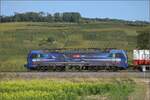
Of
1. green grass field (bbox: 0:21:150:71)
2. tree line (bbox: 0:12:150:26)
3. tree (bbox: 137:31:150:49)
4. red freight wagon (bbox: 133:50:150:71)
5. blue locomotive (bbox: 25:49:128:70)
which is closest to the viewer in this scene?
red freight wagon (bbox: 133:50:150:71)

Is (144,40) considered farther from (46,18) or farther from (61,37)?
(46,18)

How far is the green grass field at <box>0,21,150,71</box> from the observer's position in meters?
92.2

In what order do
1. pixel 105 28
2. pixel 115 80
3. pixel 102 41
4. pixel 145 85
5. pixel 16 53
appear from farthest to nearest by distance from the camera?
pixel 105 28, pixel 102 41, pixel 16 53, pixel 115 80, pixel 145 85

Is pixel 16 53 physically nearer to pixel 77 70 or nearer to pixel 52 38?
pixel 52 38

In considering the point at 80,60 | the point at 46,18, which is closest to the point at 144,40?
the point at 80,60

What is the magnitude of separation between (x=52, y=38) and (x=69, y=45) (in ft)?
25.2

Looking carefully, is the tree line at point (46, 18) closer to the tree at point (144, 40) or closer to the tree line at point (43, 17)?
the tree line at point (43, 17)

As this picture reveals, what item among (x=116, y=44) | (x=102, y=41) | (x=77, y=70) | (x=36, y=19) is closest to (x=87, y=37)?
(x=102, y=41)

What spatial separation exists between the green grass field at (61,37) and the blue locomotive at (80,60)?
93.7 feet

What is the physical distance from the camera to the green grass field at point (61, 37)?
9225cm

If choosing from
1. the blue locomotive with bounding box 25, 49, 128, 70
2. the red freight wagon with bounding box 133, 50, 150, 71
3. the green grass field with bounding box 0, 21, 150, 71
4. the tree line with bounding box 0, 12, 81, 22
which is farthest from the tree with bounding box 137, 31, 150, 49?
the tree line with bounding box 0, 12, 81, 22

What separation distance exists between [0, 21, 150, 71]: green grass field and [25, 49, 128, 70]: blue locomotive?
28.6m

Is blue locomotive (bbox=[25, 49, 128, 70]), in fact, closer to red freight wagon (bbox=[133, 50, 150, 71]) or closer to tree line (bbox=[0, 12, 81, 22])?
red freight wagon (bbox=[133, 50, 150, 71])

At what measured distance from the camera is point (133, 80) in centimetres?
4309
